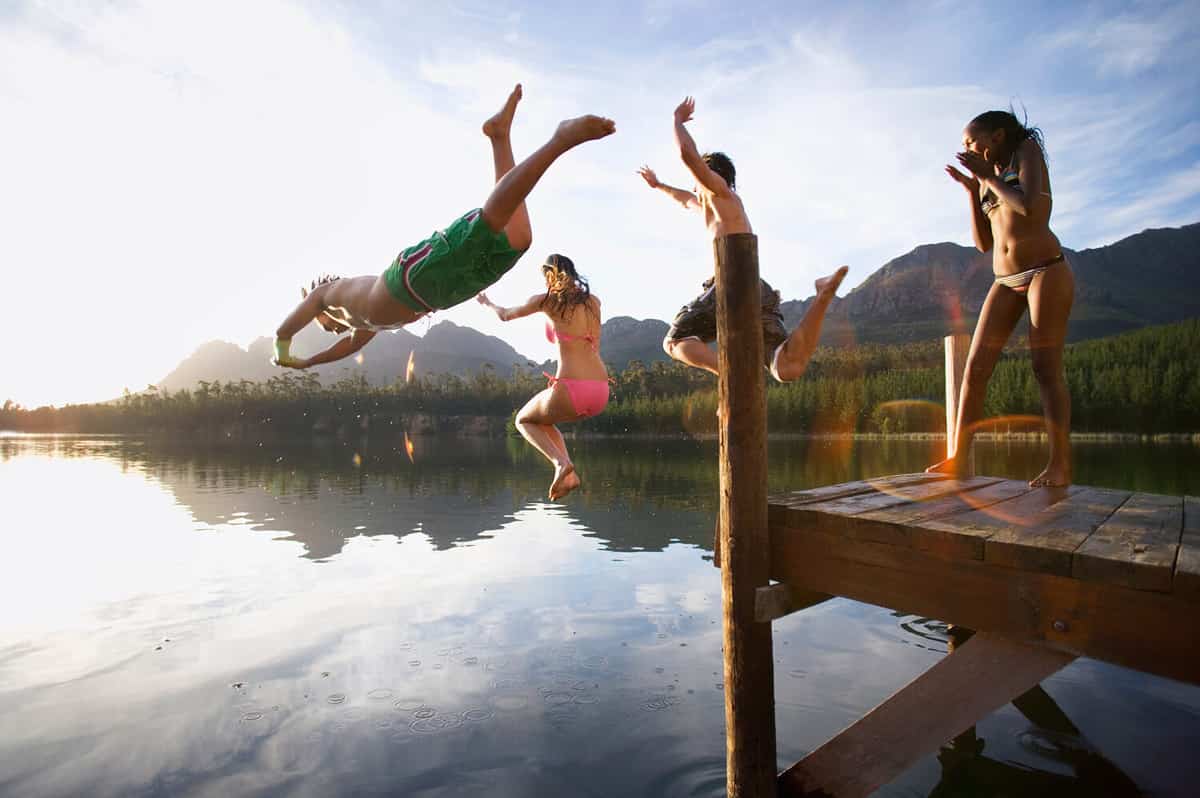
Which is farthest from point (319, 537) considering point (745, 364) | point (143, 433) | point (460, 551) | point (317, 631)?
point (143, 433)

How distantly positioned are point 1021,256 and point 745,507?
2565mm

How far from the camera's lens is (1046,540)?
3426 millimetres

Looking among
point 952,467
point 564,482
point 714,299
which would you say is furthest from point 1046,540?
point 564,482

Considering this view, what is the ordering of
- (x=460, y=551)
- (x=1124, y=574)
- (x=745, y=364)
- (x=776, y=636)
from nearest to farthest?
1. (x=1124, y=574)
2. (x=745, y=364)
3. (x=776, y=636)
4. (x=460, y=551)

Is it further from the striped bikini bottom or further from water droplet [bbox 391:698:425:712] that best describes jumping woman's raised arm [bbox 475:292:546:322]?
water droplet [bbox 391:698:425:712]

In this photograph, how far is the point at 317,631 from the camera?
11.5 metres

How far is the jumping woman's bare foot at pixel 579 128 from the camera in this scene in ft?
13.5

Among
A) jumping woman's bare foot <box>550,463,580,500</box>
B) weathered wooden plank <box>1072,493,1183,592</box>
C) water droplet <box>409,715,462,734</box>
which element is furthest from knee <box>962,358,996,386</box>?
water droplet <box>409,715,462,734</box>

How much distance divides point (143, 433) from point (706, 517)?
4701 inches

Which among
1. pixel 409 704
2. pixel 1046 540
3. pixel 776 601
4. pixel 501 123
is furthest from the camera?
pixel 409 704

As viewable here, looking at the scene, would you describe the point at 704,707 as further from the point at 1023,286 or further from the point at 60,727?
the point at 60,727

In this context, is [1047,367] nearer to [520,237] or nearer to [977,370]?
[977,370]

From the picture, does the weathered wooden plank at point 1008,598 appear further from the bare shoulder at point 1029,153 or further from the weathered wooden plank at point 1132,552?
the bare shoulder at point 1029,153

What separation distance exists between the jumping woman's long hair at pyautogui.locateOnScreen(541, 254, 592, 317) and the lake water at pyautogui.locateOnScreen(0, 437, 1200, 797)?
4.33 meters
